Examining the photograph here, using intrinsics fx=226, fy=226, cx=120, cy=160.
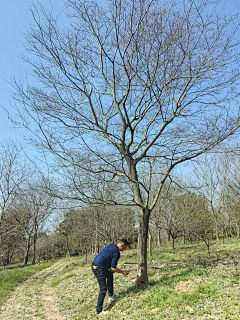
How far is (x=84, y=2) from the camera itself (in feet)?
15.8

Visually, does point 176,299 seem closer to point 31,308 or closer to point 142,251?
point 142,251

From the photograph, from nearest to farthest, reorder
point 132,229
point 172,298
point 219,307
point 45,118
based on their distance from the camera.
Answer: point 219,307
point 172,298
point 45,118
point 132,229

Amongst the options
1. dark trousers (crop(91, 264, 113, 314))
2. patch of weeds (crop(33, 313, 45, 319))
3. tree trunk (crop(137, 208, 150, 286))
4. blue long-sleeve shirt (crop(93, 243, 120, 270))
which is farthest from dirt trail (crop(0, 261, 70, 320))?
tree trunk (crop(137, 208, 150, 286))

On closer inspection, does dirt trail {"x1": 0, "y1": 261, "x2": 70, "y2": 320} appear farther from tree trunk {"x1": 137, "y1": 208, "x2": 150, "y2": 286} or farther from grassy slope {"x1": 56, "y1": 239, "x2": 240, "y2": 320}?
tree trunk {"x1": 137, "y1": 208, "x2": 150, "y2": 286}

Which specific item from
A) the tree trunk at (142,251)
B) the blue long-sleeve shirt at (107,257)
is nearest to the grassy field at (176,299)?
the tree trunk at (142,251)

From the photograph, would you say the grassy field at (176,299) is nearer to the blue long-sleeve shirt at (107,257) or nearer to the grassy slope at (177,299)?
the grassy slope at (177,299)

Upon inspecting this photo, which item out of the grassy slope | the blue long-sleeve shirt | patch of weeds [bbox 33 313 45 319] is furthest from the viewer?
patch of weeds [bbox 33 313 45 319]

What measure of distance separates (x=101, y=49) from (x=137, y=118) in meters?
1.95

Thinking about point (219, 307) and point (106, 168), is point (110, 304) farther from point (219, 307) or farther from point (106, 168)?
point (106, 168)

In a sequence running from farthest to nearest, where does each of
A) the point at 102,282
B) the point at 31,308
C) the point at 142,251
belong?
the point at 31,308, the point at 142,251, the point at 102,282

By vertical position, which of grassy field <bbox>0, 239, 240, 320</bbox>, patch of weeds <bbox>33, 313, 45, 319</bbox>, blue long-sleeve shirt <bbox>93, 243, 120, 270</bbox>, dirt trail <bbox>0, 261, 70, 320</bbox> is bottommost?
dirt trail <bbox>0, 261, 70, 320</bbox>

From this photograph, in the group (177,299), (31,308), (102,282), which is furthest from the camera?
(31,308)

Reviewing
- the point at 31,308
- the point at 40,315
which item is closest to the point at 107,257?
the point at 40,315

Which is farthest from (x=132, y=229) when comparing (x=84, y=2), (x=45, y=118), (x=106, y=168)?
(x=84, y=2)
